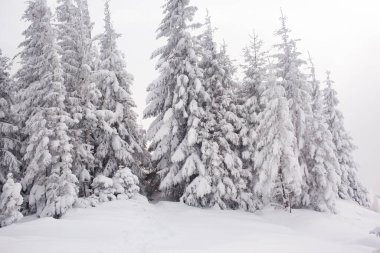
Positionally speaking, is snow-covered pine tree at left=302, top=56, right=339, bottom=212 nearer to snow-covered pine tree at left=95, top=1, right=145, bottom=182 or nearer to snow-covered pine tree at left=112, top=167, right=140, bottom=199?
snow-covered pine tree at left=112, top=167, right=140, bottom=199

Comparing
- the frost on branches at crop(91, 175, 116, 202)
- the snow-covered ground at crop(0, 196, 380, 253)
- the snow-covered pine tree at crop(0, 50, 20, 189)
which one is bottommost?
the snow-covered ground at crop(0, 196, 380, 253)

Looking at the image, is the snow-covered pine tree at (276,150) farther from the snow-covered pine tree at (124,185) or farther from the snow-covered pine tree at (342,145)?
the snow-covered pine tree at (342,145)

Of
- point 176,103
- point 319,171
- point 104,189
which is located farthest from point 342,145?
point 104,189

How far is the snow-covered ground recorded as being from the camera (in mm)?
11062

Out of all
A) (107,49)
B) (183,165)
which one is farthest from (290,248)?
(107,49)

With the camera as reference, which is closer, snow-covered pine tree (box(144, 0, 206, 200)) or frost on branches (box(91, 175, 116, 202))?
frost on branches (box(91, 175, 116, 202))

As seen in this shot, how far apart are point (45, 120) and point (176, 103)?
9.11m

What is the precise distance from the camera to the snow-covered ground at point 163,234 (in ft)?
36.3

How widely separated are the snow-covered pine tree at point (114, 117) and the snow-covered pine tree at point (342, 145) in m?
24.6

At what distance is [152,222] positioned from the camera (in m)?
16.3

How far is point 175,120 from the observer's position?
A: 933 inches

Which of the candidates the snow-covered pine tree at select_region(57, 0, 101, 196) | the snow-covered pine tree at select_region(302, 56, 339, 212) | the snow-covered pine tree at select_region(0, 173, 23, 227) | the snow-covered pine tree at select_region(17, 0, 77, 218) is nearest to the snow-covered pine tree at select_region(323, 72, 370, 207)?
the snow-covered pine tree at select_region(302, 56, 339, 212)

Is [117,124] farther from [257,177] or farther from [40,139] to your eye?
[257,177]

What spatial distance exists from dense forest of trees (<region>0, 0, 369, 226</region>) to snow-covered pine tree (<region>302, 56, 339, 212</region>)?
0.08 meters
